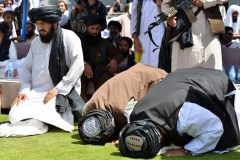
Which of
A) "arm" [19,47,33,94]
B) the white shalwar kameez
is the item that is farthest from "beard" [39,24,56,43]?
"arm" [19,47,33,94]

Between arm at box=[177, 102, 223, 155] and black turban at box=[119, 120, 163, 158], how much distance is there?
0.23 metres

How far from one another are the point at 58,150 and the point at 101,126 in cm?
46

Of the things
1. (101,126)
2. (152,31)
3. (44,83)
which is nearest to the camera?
(101,126)

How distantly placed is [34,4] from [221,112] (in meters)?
7.08

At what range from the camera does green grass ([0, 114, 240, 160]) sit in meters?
4.52

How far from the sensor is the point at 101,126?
498 centimetres

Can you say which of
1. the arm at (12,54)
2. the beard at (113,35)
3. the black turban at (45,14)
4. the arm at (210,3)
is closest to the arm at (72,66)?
the black turban at (45,14)

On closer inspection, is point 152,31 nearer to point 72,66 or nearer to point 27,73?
point 72,66

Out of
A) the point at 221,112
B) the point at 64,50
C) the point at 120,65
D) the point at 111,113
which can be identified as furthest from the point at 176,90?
the point at 120,65

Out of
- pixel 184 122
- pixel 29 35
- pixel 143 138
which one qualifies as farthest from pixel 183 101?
pixel 29 35

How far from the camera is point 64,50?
19.9ft

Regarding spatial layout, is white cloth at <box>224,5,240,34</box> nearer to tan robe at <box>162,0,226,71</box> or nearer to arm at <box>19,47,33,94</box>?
tan robe at <box>162,0,226,71</box>

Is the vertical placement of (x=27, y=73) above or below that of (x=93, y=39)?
below

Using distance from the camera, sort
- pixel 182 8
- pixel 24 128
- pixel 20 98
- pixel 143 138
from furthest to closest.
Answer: pixel 20 98
pixel 24 128
pixel 182 8
pixel 143 138
